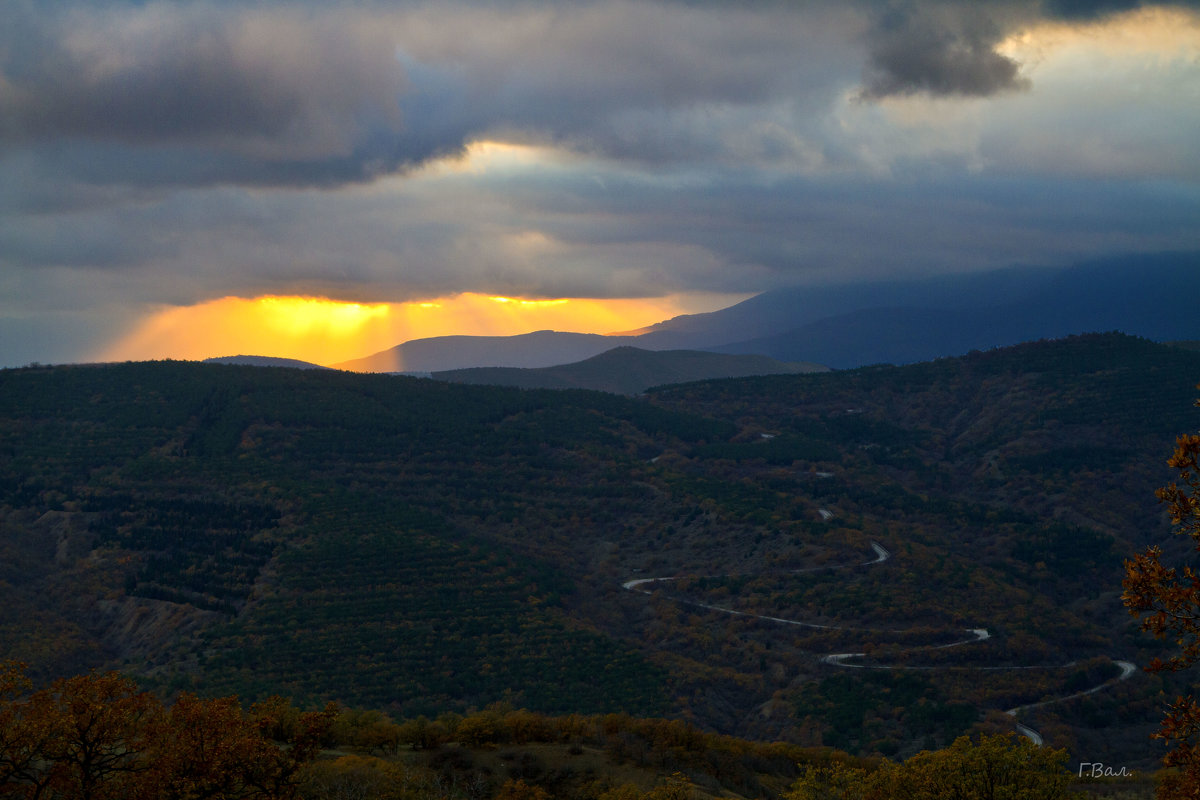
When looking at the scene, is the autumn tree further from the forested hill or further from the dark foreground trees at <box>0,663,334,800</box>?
the forested hill

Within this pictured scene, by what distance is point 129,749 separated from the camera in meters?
24.3

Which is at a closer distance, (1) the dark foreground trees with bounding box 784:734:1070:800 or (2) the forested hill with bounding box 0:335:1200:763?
(1) the dark foreground trees with bounding box 784:734:1070:800

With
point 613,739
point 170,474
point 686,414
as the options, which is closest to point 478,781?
point 613,739

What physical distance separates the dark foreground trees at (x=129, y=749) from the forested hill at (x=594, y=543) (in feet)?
119

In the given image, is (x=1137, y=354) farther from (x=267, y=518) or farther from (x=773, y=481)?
(x=267, y=518)

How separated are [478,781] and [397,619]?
131 feet

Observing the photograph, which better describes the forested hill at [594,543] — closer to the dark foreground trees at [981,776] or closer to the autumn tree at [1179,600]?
the dark foreground trees at [981,776]

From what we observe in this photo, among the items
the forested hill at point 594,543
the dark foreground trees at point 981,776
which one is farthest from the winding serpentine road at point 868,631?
the dark foreground trees at point 981,776

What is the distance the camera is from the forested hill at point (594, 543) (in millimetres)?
65375

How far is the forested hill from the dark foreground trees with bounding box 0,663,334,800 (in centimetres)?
3624

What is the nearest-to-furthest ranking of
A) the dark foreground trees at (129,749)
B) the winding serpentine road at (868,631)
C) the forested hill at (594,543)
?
1. the dark foreground trees at (129,749)
2. the winding serpentine road at (868,631)
3. the forested hill at (594,543)

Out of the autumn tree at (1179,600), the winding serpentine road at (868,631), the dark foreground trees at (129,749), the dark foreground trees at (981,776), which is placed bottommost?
the winding serpentine road at (868,631)

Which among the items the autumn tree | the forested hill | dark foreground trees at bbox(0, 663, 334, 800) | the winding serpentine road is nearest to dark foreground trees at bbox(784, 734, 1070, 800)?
the autumn tree

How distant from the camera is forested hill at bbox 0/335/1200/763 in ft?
214
